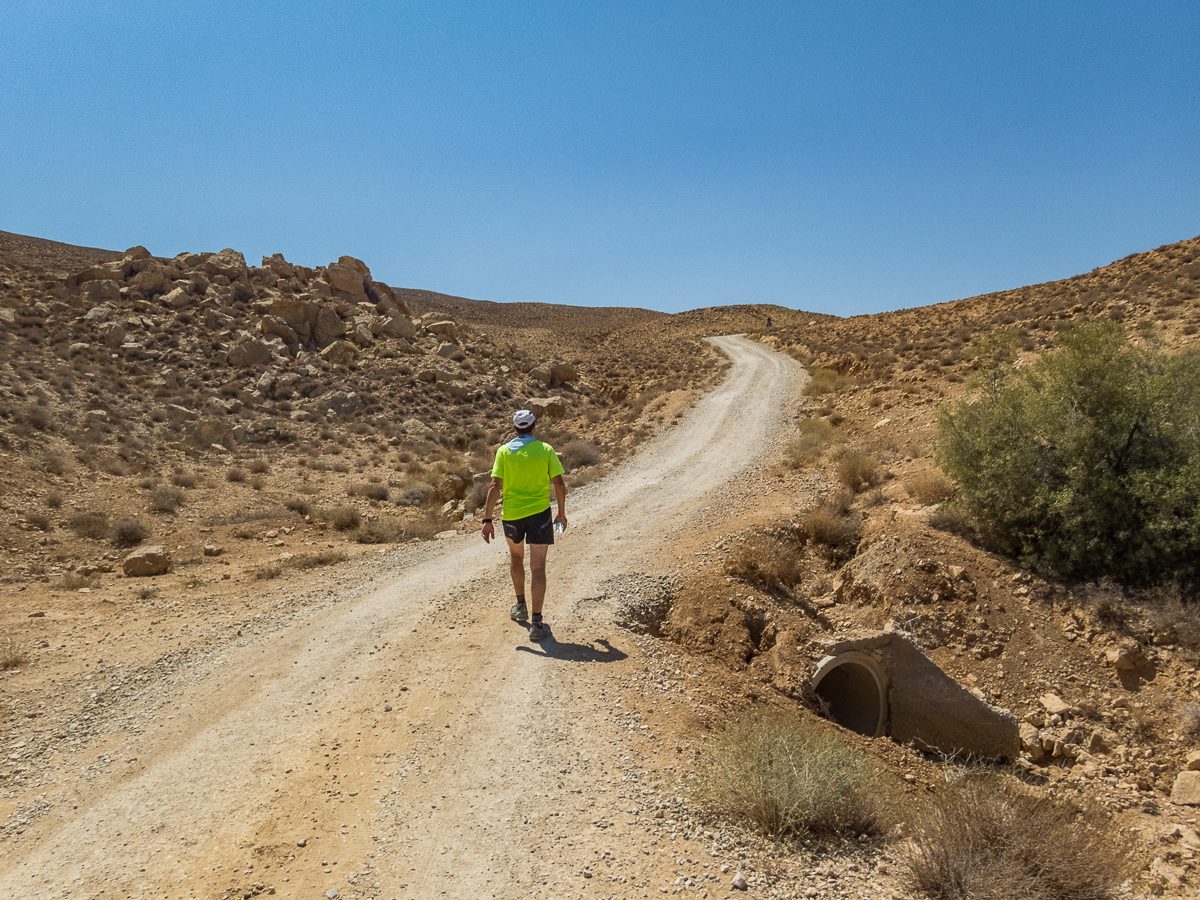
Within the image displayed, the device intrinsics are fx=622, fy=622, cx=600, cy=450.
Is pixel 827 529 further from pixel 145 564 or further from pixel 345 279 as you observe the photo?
pixel 345 279

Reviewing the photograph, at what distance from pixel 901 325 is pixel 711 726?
33290 millimetres

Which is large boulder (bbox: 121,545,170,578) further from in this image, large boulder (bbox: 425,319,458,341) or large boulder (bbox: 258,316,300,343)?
large boulder (bbox: 425,319,458,341)

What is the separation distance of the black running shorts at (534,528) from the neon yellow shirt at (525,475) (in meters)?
0.06

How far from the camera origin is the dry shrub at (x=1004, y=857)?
3320 millimetres

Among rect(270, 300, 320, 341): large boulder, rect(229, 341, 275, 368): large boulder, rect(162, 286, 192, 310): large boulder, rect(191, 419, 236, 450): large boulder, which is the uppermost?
rect(162, 286, 192, 310): large boulder

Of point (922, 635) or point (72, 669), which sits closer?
point (72, 669)

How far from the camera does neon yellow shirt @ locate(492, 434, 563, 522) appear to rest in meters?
6.11

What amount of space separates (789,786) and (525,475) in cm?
347

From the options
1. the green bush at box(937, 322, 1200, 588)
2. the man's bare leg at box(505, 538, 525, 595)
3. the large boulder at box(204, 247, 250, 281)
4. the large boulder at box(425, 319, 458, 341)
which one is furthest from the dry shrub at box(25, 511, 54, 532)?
the large boulder at box(204, 247, 250, 281)

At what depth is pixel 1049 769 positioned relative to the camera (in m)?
6.07

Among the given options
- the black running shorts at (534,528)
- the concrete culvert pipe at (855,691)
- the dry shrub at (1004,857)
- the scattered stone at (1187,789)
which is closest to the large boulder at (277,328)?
the black running shorts at (534,528)

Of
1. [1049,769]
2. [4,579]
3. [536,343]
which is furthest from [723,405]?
[536,343]

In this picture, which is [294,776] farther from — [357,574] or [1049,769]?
[1049,769]

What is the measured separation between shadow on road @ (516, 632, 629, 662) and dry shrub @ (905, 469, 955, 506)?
6388mm
